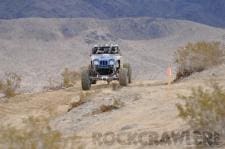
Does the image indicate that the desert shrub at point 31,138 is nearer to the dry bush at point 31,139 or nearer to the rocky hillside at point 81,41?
the dry bush at point 31,139

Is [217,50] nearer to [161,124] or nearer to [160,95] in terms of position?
[160,95]

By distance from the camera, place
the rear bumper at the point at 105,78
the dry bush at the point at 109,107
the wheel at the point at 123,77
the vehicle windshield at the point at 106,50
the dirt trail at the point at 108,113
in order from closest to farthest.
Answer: the dirt trail at the point at 108,113 → the dry bush at the point at 109,107 → the wheel at the point at 123,77 → the rear bumper at the point at 105,78 → the vehicle windshield at the point at 106,50

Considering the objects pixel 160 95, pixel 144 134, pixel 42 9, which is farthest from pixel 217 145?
pixel 42 9

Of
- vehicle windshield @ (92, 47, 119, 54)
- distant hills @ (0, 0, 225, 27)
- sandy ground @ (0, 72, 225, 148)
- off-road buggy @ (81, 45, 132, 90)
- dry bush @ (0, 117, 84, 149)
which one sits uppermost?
distant hills @ (0, 0, 225, 27)

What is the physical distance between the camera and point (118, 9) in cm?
11244

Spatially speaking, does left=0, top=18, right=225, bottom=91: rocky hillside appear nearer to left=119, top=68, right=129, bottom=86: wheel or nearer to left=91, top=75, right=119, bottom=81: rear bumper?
left=91, top=75, right=119, bottom=81: rear bumper

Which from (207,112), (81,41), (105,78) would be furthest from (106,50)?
(81,41)

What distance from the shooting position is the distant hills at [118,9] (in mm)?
103856

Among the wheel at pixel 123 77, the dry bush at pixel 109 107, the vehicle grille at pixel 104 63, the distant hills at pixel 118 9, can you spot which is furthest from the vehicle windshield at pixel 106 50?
the distant hills at pixel 118 9

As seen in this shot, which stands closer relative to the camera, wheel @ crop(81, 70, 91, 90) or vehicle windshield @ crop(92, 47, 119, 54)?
wheel @ crop(81, 70, 91, 90)

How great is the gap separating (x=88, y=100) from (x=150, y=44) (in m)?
65.3

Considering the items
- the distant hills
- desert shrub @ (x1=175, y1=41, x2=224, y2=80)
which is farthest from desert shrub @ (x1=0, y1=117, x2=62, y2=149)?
the distant hills

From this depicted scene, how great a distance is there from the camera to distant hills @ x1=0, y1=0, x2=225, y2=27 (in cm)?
10386

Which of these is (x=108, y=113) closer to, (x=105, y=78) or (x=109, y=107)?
(x=109, y=107)
